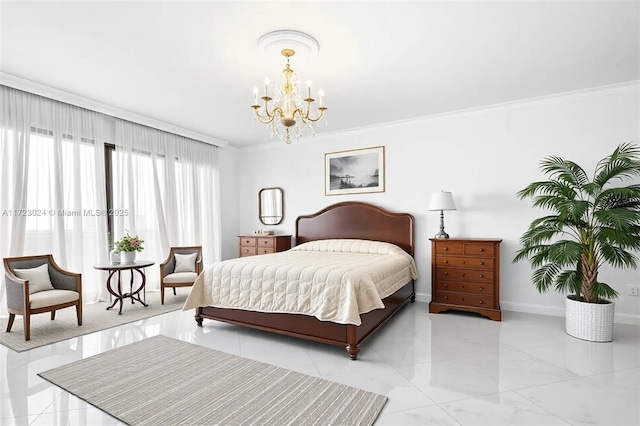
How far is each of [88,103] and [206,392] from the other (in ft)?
12.4

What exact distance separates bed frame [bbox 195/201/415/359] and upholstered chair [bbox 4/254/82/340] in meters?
1.32

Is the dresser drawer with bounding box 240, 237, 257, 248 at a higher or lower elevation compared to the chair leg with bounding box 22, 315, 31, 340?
higher

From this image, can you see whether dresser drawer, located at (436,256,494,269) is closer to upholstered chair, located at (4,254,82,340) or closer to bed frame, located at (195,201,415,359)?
bed frame, located at (195,201,415,359)

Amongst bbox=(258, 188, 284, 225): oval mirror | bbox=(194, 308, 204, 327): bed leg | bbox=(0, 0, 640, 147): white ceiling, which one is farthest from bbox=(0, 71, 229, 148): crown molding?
Result: bbox=(194, 308, 204, 327): bed leg

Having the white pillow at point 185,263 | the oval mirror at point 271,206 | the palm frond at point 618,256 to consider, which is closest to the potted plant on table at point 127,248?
the white pillow at point 185,263

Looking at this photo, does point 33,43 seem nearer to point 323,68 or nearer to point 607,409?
point 323,68

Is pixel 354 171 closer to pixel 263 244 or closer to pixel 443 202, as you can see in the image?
pixel 443 202

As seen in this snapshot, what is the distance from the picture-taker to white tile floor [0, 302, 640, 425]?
198 cm

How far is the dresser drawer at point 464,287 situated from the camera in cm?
390

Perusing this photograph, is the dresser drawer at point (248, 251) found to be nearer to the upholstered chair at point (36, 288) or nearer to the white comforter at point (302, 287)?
the white comforter at point (302, 287)

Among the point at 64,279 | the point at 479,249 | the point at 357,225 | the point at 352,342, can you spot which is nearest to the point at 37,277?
the point at 64,279

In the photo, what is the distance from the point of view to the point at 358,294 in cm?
283

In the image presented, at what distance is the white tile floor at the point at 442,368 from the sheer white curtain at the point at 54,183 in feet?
4.48

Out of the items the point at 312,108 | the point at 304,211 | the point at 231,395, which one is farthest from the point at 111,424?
the point at 304,211
